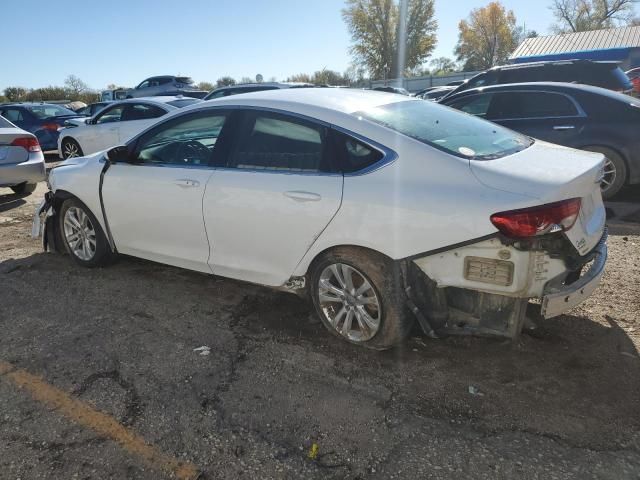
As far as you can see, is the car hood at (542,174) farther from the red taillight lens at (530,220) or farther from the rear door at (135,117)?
the rear door at (135,117)

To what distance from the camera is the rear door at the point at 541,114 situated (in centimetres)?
639

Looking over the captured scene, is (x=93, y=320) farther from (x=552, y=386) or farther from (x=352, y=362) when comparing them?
(x=552, y=386)

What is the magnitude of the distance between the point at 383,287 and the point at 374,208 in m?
0.48

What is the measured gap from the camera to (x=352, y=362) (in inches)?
123

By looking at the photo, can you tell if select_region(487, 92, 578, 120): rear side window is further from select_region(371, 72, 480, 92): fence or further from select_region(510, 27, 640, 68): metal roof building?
select_region(371, 72, 480, 92): fence

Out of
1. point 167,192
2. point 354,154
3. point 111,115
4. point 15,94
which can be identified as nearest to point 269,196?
point 354,154

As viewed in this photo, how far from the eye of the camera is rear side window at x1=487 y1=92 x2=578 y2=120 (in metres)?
6.50

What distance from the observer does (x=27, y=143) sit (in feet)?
25.7

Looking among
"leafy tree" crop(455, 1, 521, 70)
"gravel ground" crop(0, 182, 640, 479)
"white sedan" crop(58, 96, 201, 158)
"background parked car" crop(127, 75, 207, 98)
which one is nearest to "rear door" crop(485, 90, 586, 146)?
Answer: "gravel ground" crop(0, 182, 640, 479)

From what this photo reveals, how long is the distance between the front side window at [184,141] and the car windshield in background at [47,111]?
38.1 ft

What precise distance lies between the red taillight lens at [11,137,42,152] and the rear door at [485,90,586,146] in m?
7.13

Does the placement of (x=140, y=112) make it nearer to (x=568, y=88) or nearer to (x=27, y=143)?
(x=27, y=143)

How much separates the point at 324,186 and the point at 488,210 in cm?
101

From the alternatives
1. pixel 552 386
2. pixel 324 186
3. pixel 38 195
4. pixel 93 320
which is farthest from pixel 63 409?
pixel 38 195
